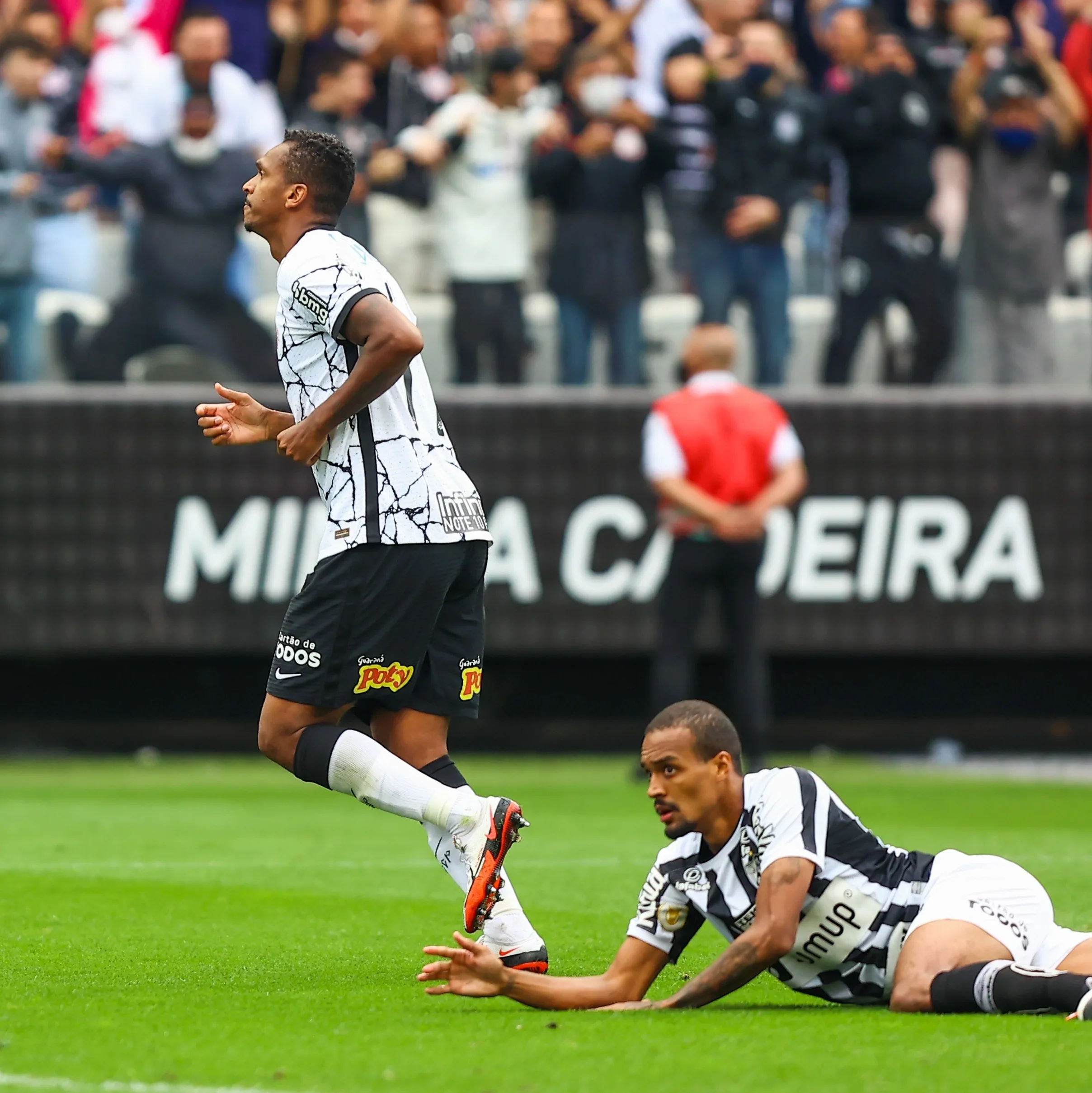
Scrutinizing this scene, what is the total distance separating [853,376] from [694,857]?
8.10m

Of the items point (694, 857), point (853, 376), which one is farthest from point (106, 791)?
point (694, 857)

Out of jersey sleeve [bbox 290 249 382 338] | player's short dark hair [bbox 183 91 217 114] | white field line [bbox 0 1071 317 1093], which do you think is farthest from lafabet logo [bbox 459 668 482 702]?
player's short dark hair [bbox 183 91 217 114]

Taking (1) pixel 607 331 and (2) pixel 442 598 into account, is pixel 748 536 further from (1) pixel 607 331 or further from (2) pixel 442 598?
(2) pixel 442 598

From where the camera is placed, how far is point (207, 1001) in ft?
Result: 17.6

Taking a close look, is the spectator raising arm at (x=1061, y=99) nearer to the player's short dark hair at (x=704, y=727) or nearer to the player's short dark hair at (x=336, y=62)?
the player's short dark hair at (x=336, y=62)

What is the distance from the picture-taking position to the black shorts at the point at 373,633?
5672mm

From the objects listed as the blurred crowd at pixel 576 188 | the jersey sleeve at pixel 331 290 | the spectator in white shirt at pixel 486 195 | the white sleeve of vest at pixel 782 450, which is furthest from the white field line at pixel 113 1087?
the spectator in white shirt at pixel 486 195

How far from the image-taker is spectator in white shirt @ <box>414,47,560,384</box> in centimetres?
1234

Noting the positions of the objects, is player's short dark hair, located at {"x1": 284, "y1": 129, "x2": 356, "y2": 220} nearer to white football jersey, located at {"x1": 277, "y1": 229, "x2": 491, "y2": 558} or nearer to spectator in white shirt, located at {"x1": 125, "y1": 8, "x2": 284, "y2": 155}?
white football jersey, located at {"x1": 277, "y1": 229, "x2": 491, "y2": 558}

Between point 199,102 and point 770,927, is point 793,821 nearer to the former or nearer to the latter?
point 770,927

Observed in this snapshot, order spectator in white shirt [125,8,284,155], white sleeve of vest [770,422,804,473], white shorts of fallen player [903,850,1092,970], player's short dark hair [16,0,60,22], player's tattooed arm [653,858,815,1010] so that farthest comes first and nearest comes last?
player's short dark hair [16,0,60,22], spectator in white shirt [125,8,284,155], white sleeve of vest [770,422,804,473], white shorts of fallen player [903,850,1092,970], player's tattooed arm [653,858,815,1010]

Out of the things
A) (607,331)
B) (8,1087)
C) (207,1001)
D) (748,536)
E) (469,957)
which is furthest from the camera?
(607,331)

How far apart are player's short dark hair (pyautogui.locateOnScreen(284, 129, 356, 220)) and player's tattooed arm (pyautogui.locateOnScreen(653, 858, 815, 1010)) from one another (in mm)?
2258

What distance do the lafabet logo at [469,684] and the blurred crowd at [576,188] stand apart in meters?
6.56
